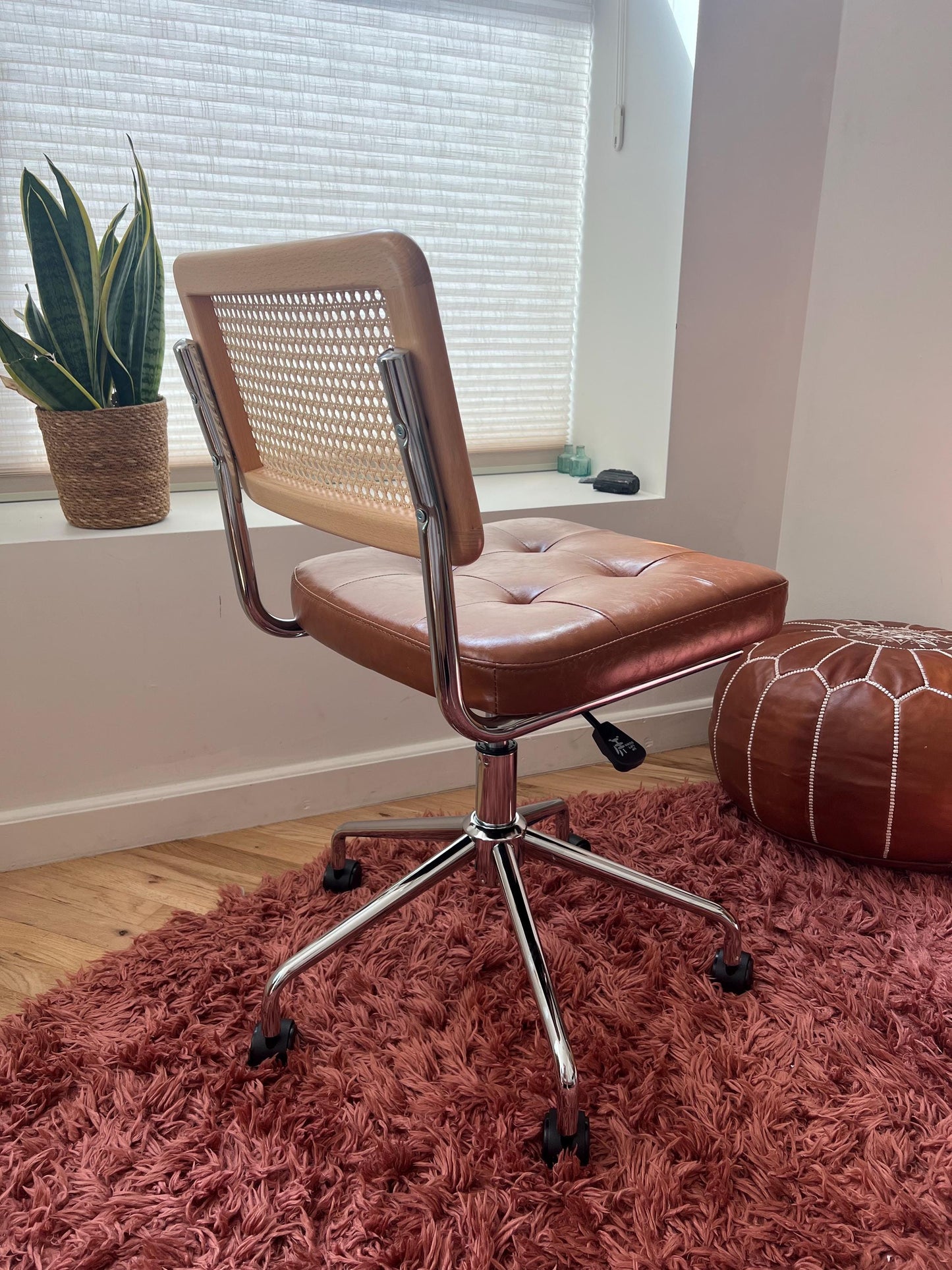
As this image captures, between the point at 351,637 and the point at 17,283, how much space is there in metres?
1.01

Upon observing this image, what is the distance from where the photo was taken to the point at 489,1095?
1026mm

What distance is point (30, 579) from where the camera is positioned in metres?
1.40

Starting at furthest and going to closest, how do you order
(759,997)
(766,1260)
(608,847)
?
(608,847) → (759,997) → (766,1260)

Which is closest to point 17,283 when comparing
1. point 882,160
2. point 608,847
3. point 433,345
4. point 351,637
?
point 351,637

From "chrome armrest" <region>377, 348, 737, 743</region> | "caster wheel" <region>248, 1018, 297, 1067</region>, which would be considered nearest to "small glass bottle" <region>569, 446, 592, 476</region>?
"chrome armrest" <region>377, 348, 737, 743</region>

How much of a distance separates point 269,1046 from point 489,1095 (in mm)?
257

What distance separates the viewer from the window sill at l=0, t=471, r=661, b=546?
4.76 feet

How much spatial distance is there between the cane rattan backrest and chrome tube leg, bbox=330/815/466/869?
485mm

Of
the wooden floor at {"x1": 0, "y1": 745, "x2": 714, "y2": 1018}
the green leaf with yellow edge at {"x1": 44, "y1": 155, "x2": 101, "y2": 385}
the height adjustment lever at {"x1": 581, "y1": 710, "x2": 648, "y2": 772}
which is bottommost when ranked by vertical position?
the wooden floor at {"x1": 0, "y1": 745, "x2": 714, "y2": 1018}

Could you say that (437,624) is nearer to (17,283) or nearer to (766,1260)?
(766,1260)

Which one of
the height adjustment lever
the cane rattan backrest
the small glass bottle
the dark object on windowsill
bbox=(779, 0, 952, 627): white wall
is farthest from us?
the small glass bottle

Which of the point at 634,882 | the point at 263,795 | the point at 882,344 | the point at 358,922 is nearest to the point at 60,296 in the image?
the point at 263,795

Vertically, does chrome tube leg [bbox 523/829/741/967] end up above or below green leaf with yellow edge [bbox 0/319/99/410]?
below

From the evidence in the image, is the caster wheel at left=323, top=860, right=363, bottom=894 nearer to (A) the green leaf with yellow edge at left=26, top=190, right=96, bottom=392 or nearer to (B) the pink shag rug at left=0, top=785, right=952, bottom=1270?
(B) the pink shag rug at left=0, top=785, right=952, bottom=1270
